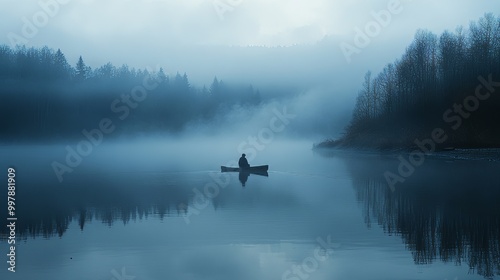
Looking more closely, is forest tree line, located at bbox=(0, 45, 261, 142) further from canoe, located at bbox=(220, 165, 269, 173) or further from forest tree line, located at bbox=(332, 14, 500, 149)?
canoe, located at bbox=(220, 165, 269, 173)

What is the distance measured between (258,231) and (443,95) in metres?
76.3

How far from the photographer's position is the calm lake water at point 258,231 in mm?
16719

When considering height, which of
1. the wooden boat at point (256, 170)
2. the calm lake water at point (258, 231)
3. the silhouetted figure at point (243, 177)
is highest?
the wooden boat at point (256, 170)

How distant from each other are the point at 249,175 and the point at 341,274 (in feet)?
128

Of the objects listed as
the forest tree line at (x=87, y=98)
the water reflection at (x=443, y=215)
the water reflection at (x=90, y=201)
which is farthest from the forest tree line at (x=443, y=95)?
the forest tree line at (x=87, y=98)

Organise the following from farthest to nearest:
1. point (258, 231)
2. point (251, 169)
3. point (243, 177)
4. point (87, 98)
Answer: point (87, 98), point (251, 169), point (243, 177), point (258, 231)

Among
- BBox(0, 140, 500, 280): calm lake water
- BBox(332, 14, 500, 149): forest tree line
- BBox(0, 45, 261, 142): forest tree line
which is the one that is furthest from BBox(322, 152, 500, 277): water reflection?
BBox(0, 45, 261, 142): forest tree line

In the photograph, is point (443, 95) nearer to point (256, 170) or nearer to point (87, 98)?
point (256, 170)

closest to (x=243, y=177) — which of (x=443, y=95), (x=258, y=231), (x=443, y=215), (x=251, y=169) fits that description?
(x=251, y=169)

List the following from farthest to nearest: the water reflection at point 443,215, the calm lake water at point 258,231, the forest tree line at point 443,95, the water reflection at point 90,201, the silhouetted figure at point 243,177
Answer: the forest tree line at point 443,95
the silhouetted figure at point 243,177
the water reflection at point 90,201
the water reflection at point 443,215
the calm lake water at point 258,231

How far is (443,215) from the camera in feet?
85.2

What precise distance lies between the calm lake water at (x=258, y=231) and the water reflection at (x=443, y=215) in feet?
0.18

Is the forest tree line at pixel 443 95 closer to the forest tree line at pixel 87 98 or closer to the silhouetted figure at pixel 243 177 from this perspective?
the silhouetted figure at pixel 243 177

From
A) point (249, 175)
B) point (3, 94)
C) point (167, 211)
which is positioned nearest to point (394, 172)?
point (249, 175)
